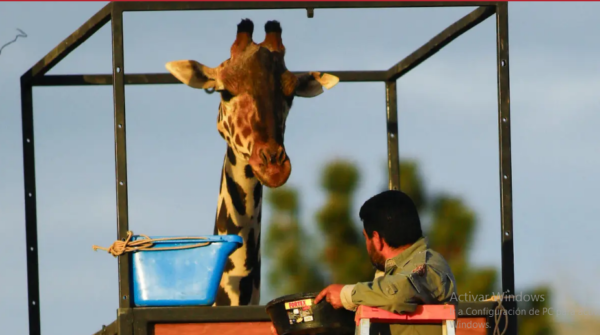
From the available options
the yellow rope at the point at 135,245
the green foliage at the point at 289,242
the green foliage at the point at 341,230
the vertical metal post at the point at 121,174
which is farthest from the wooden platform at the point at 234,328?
the green foliage at the point at 341,230

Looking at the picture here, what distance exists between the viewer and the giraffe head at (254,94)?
7305mm

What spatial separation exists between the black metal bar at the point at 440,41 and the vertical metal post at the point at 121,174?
6.86ft

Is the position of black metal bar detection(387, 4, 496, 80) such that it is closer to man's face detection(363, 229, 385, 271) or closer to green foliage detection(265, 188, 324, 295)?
man's face detection(363, 229, 385, 271)

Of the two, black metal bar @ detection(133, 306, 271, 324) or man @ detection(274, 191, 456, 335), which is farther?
black metal bar @ detection(133, 306, 271, 324)

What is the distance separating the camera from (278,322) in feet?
17.9

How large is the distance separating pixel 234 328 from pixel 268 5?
1.76 meters

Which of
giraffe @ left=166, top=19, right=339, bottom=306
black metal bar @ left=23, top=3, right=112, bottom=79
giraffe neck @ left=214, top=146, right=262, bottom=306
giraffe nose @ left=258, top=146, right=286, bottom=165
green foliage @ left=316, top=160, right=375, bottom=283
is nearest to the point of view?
black metal bar @ left=23, top=3, right=112, bottom=79

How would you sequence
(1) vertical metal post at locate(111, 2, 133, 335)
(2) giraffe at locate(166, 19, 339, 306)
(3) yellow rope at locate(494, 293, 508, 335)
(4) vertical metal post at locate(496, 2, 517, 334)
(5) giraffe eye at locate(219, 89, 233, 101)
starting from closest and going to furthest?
(3) yellow rope at locate(494, 293, 508, 335) < (1) vertical metal post at locate(111, 2, 133, 335) < (4) vertical metal post at locate(496, 2, 517, 334) < (2) giraffe at locate(166, 19, 339, 306) < (5) giraffe eye at locate(219, 89, 233, 101)

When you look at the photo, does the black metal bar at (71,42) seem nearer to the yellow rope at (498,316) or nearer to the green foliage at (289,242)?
the yellow rope at (498,316)

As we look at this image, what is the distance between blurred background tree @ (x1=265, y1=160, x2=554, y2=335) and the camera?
61.2 feet

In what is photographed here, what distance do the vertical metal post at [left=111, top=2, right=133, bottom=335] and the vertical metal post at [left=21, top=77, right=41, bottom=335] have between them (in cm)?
214

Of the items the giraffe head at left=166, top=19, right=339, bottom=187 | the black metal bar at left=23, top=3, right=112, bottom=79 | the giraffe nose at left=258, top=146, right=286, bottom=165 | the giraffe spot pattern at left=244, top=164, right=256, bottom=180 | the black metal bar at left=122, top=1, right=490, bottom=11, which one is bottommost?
the giraffe spot pattern at left=244, top=164, right=256, bottom=180

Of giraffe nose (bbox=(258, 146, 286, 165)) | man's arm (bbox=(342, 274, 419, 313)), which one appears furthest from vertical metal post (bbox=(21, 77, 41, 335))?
man's arm (bbox=(342, 274, 419, 313))

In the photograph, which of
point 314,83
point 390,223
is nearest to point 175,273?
point 390,223
